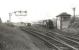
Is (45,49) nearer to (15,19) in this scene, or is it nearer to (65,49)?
(65,49)

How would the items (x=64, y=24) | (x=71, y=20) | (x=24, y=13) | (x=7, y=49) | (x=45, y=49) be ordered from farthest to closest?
(x=24, y=13) → (x=71, y=20) → (x=64, y=24) → (x=45, y=49) → (x=7, y=49)

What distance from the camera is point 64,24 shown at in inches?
1511

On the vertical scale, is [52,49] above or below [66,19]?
below

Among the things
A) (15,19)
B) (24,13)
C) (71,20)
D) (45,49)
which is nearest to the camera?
(45,49)

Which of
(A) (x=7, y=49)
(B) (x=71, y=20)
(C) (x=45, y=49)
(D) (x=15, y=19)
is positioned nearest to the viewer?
(A) (x=7, y=49)

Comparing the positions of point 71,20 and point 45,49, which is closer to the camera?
point 45,49

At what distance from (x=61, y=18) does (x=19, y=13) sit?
21463 millimetres

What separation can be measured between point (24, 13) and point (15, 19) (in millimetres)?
19915

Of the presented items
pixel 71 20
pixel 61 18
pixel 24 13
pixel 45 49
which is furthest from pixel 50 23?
pixel 45 49

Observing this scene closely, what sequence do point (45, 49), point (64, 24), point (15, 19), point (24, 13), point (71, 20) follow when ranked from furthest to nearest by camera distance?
point (15, 19) → point (24, 13) → point (71, 20) → point (64, 24) → point (45, 49)

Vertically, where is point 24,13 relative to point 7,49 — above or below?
above

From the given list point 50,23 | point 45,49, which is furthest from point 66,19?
point 45,49

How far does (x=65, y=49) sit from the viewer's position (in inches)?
437

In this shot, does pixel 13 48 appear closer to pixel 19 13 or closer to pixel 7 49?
pixel 7 49
